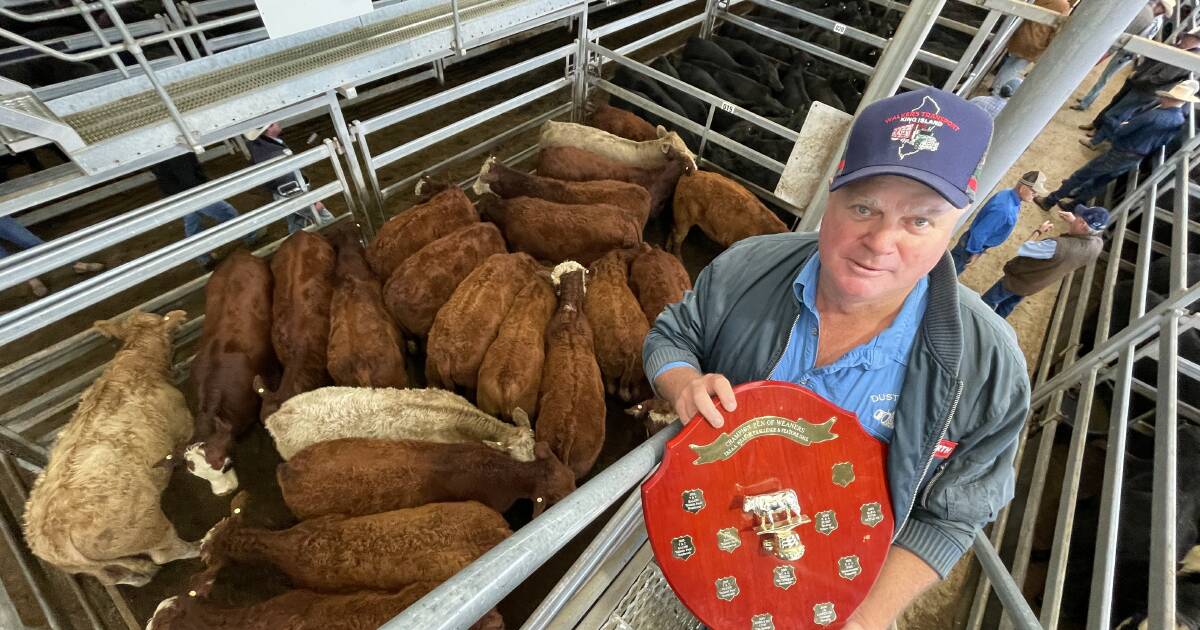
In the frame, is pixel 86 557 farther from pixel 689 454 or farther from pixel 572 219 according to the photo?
pixel 572 219

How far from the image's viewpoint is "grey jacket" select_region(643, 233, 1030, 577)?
1.33 meters

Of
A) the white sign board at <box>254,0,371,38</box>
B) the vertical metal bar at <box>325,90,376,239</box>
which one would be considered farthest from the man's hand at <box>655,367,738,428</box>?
the vertical metal bar at <box>325,90,376,239</box>

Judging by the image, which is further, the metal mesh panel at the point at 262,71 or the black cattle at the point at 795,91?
the black cattle at the point at 795,91

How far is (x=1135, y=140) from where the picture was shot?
17.6 ft

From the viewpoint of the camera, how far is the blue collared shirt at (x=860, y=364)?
55.9 inches

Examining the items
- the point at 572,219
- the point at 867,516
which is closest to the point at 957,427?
the point at 867,516

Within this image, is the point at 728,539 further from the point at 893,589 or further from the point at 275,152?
the point at 275,152

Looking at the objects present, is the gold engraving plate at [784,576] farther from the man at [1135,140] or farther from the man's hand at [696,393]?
the man at [1135,140]

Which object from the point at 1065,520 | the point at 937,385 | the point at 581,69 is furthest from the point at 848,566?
the point at 581,69

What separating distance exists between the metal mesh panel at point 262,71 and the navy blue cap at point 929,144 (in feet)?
10.9

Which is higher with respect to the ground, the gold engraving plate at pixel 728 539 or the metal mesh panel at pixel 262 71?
the metal mesh panel at pixel 262 71

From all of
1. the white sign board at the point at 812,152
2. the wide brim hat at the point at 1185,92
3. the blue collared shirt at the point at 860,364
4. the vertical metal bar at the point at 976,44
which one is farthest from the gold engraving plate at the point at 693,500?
the wide brim hat at the point at 1185,92

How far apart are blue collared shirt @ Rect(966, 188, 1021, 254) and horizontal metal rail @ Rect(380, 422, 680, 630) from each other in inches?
182

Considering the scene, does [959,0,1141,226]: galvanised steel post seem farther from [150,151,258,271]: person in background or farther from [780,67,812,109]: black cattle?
[150,151,258,271]: person in background
